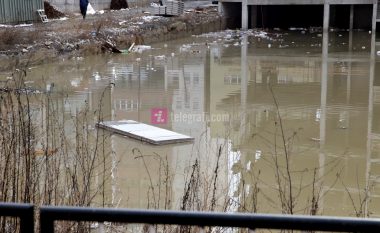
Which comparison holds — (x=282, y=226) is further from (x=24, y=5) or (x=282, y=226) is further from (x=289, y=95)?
(x=24, y=5)

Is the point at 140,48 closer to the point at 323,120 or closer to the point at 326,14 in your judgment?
the point at 323,120

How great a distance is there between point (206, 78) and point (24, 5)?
40.9 feet

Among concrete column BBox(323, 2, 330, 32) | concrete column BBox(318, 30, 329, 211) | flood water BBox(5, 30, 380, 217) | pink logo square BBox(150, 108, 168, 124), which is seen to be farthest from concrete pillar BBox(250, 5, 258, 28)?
pink logo square BBox(150, 108, 168, 124)

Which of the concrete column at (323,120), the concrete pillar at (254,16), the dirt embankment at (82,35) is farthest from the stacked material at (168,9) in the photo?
the concrete column at (323,120)

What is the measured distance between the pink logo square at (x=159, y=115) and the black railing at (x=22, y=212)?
1038 cm

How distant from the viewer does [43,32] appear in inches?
949

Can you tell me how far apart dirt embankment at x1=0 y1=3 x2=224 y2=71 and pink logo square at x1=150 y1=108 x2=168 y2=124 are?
3.93 meters

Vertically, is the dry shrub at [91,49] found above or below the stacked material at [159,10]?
below

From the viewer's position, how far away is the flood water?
7.21m

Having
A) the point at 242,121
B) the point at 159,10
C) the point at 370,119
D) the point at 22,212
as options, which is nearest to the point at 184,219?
the point at 22,212

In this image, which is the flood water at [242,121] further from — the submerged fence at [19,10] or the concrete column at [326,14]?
the concrete column at [326,14]

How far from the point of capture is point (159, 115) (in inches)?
512

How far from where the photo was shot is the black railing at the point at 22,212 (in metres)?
1.91

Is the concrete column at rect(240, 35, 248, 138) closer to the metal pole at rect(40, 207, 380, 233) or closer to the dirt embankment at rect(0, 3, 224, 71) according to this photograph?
the dirt embankment at rect(0, 3, 224, 71)
